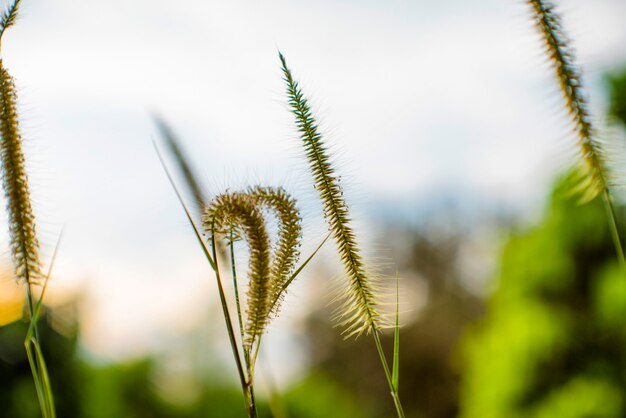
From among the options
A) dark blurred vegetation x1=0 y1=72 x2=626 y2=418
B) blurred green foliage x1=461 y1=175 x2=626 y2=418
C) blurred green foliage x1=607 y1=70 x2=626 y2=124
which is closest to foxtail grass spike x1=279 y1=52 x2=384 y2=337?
dark blurred vegetation x1=0 y1=72 x2=626 y2=418

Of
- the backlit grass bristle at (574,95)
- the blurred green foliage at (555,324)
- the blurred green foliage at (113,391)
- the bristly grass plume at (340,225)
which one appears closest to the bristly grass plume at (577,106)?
the backlit grass bristle at (574,95)

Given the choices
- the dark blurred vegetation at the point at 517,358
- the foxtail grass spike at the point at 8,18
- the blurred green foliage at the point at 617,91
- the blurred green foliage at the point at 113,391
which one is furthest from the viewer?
the blurred green foliage at the point at 113,391

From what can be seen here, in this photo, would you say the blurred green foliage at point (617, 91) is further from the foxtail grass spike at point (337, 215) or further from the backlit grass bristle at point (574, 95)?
the foxtail grass spike at point (337, 215)

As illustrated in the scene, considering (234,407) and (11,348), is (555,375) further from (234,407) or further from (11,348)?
(11,348)

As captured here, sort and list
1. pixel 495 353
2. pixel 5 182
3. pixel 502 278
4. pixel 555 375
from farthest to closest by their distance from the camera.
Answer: pixel 502 278, pixel 495 353, pixel 555 375, pixel 5 182

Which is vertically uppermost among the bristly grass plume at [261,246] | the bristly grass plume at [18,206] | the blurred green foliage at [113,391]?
the bristly grass plume at [18,206]

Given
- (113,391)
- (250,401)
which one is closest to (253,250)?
(250,401)

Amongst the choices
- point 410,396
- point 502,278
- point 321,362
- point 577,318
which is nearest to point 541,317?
point 577,318

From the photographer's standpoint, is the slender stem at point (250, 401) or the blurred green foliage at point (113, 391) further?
the blurred green foliage at point (113, 391)
